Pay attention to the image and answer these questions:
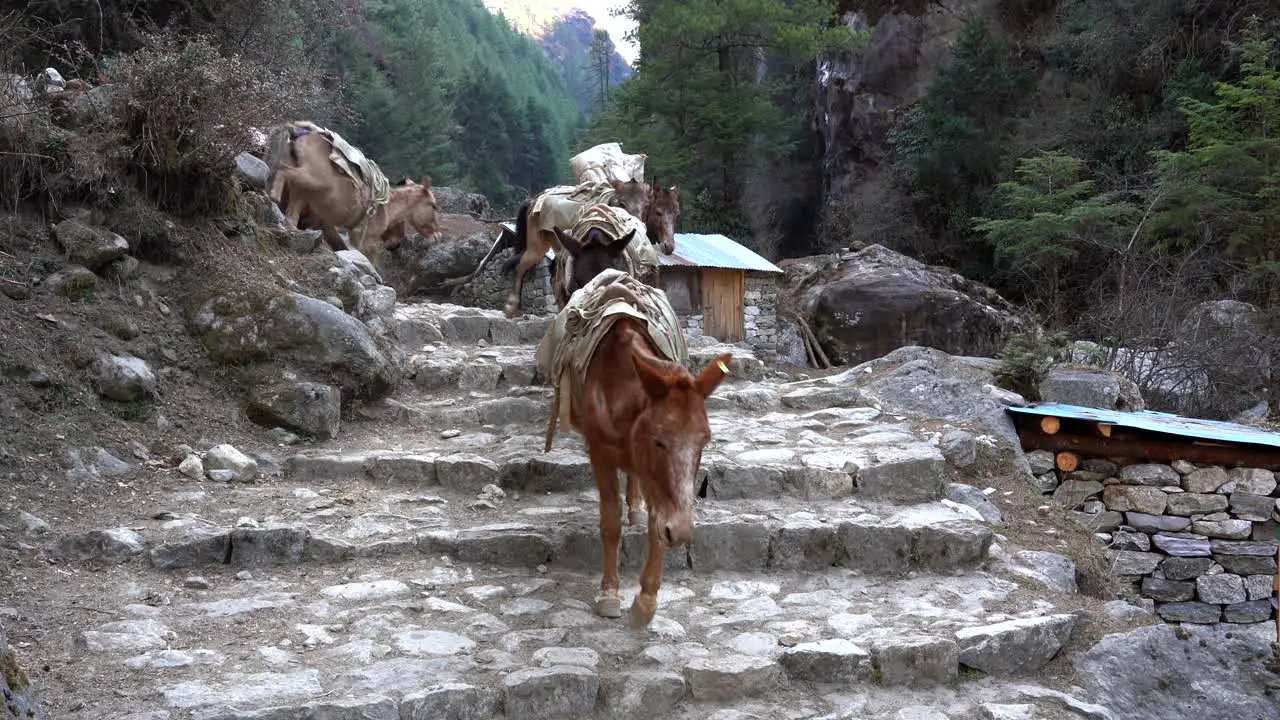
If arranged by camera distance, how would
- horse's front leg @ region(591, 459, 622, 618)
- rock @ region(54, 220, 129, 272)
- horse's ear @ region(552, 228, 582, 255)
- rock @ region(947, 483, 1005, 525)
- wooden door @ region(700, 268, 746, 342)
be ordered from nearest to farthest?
horse's front leg @ region(591, 459, 622, 618) → rock @ region(54, 220, 129, 272) → rock @ region(947, 483, 1005, 525) → horse's ear @ region(552, 228, 582, 255) → wooden door @ region(700, 268, 746, 342)

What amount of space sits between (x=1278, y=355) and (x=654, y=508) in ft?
36.2

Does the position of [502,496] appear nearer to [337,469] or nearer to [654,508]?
[337,469]

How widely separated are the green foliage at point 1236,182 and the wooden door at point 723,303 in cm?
809

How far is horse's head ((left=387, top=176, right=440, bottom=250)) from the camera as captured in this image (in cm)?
1489

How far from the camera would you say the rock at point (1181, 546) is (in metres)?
8.33

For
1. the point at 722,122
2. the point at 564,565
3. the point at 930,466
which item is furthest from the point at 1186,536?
the point at 722,122

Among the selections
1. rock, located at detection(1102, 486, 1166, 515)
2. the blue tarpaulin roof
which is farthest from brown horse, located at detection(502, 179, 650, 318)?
the blue tarpaulin roof

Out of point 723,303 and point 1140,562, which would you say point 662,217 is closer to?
point 1140,562

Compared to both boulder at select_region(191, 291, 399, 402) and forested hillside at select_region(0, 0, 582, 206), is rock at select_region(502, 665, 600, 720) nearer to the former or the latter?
boulder at select_region(191, 291, 399, 402)

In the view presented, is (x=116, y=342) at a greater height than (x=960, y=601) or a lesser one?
greater

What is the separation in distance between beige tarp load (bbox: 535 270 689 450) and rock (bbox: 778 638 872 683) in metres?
1.51

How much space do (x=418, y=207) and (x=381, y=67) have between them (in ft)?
64.6

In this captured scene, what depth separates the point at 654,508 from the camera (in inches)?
161

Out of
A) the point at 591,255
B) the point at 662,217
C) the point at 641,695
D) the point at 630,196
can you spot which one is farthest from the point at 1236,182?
the point at 641,695
